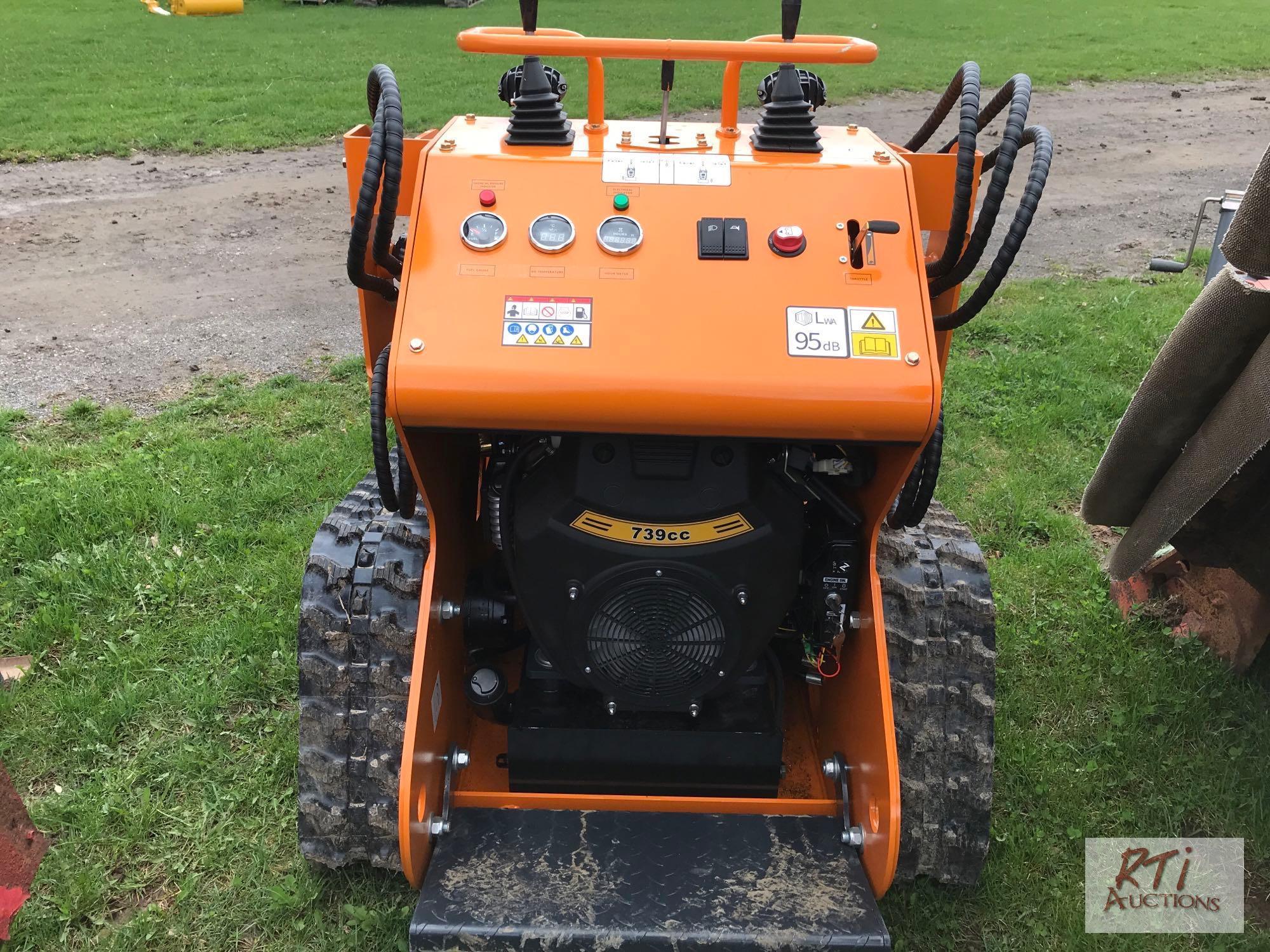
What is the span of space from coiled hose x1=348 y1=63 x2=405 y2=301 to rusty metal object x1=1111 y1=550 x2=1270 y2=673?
2089 mm

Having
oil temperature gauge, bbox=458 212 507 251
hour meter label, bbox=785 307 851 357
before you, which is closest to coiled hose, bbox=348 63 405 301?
→ oil temperature gauge, bbox=458 212 507 251

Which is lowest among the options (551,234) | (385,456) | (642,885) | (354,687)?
(642,885)

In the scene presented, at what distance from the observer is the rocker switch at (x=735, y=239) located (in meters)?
1.74

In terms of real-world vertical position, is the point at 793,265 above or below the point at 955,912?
above

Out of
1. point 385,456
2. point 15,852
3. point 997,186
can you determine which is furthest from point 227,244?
point 997,186

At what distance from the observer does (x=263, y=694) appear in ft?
9.16

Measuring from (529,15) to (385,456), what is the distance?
90cm

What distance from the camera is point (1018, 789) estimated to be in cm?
255

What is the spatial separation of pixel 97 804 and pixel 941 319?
7.56 feet

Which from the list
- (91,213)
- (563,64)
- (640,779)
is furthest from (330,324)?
(563,64)

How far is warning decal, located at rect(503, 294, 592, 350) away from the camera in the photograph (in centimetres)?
167

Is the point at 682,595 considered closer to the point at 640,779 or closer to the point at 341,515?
the point at 640,779

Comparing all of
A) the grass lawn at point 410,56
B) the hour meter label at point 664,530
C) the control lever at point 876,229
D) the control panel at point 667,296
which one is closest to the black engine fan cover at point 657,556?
the hour meter label at point 664,530

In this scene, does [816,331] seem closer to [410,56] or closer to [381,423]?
[381,423]
